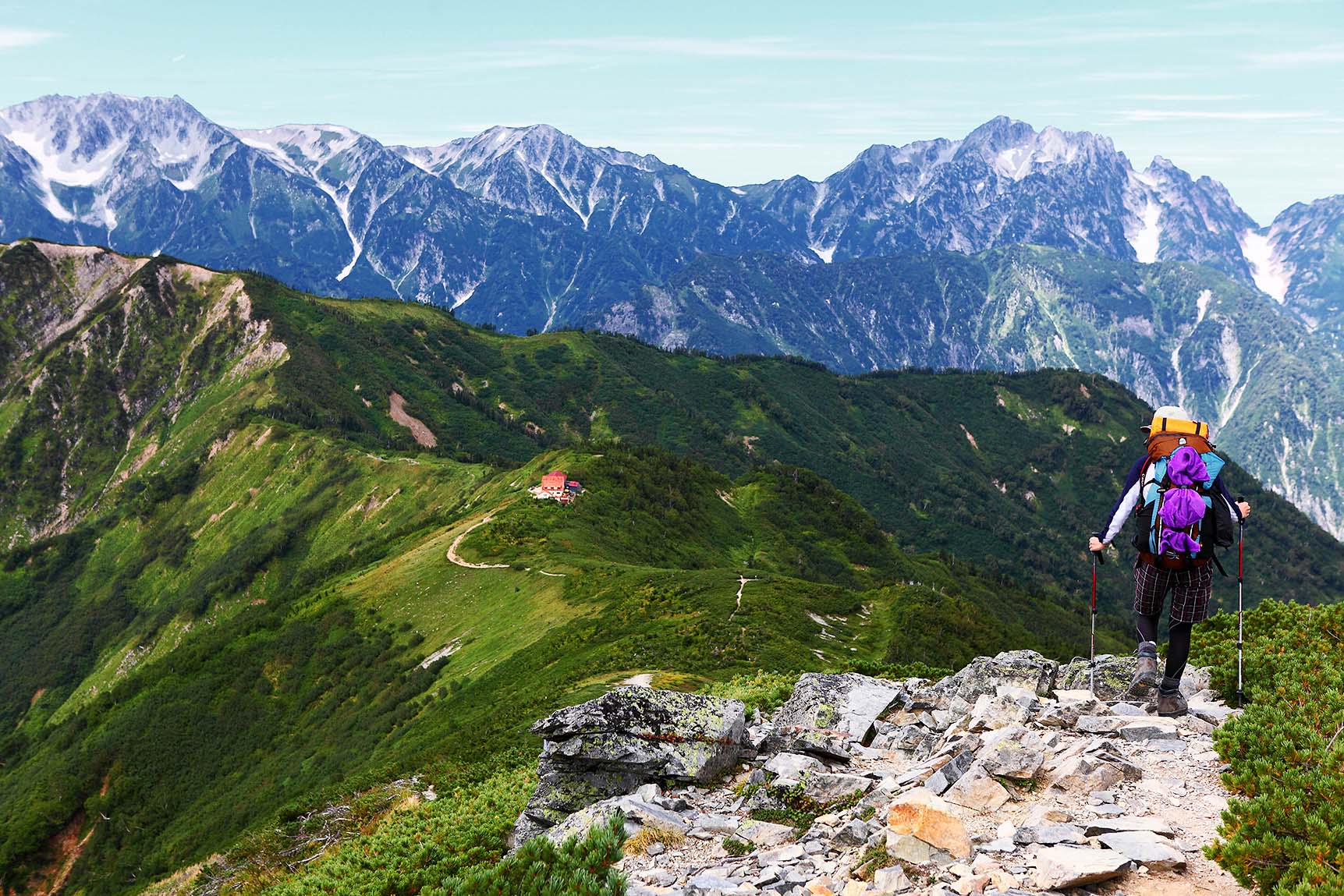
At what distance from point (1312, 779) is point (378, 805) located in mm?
28496

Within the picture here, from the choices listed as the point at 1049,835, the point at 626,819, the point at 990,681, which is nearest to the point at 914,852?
the point at 1049,835

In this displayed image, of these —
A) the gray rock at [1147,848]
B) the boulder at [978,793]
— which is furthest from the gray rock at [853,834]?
the gray rock at [1147,848]

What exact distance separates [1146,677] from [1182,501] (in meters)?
5.55

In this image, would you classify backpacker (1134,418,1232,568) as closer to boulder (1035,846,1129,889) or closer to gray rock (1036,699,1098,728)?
gray rock (1036,699,1098,728)

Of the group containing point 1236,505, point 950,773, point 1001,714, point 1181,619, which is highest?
point 1236,505

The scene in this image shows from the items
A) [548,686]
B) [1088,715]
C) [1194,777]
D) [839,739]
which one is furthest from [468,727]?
[1194,777]

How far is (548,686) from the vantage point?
→ 216 ft

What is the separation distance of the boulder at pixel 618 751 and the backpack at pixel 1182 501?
1143cm

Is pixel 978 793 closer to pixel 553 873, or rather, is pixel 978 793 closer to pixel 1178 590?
pixel 1178 590

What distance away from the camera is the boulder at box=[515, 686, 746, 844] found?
76.7 ft

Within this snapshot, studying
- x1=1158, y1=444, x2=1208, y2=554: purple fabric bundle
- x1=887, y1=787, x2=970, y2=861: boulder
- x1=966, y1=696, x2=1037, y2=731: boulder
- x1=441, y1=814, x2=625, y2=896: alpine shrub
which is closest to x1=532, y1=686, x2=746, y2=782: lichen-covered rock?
x1=441, y1=814, x2=625, y2=896: alpine shrub

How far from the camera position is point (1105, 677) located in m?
28.0

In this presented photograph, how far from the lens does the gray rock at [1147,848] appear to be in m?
14.9

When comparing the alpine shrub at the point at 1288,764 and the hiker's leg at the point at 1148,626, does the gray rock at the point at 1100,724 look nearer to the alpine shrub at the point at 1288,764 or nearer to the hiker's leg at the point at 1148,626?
the hiker's leg at the point at 1148,626
